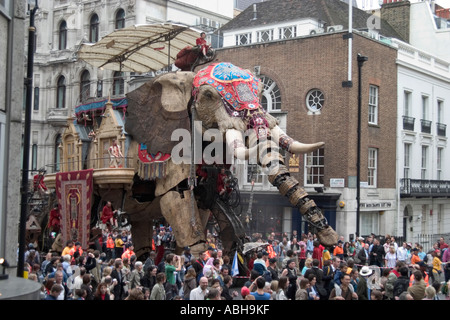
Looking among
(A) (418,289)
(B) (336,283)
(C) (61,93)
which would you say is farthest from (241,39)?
(A) (418,289)

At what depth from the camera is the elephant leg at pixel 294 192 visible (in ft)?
44.4

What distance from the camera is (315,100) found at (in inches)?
1168

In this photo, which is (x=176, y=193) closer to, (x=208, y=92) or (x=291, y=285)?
(x=208, y=92)

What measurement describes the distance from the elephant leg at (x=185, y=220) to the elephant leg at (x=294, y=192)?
6.63 ft

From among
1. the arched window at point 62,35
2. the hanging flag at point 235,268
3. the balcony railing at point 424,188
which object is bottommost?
the hanging flag at point 235,268

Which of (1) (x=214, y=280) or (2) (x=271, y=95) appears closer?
(1) (x=214, y=280)

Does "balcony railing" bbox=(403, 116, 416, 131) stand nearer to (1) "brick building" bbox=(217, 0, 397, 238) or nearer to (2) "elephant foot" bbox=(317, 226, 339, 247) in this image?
(1) "brick building" bbox=(217, 0, 397, 238)

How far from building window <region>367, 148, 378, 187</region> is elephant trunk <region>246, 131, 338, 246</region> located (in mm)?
16960

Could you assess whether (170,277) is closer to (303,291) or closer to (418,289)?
(303,291)

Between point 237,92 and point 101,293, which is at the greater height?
point 237,92

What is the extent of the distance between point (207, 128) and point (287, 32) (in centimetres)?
1906

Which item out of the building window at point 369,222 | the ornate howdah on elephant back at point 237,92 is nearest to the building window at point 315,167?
the building window at point 369,222

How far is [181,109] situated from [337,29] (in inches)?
630

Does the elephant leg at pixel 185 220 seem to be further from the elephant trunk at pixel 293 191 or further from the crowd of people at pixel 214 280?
the elephant trunk at pixel 293 191
